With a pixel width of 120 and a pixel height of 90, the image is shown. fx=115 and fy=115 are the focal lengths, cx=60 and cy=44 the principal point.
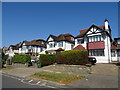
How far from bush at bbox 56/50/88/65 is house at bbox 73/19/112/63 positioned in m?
8.28

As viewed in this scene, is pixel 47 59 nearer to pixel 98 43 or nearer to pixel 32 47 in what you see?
pixel 98 43

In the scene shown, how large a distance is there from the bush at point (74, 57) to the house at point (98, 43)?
8281 mm

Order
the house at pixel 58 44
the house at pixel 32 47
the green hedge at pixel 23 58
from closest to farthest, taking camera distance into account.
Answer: the green hedge at pixel 23 58 < the house at pixel 58 44 < the house at pixel 32 47

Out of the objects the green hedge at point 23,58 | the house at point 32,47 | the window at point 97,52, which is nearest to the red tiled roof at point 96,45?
the window at point 97,52

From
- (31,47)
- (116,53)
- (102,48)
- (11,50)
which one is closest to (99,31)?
(102,48)

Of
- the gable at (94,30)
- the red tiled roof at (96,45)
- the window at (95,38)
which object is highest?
the gable at (94,30)

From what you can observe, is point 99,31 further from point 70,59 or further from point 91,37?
point 70,59

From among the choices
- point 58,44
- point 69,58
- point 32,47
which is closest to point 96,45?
point 69,58

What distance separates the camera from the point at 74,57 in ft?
59.8

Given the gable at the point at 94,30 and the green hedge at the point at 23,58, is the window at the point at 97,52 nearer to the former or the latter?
the gable at the point at 94,30

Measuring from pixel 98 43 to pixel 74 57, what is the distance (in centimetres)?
A: 967

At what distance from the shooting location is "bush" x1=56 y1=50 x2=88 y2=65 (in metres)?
17.1

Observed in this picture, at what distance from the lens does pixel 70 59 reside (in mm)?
18797

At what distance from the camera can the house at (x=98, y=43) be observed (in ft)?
80.3
